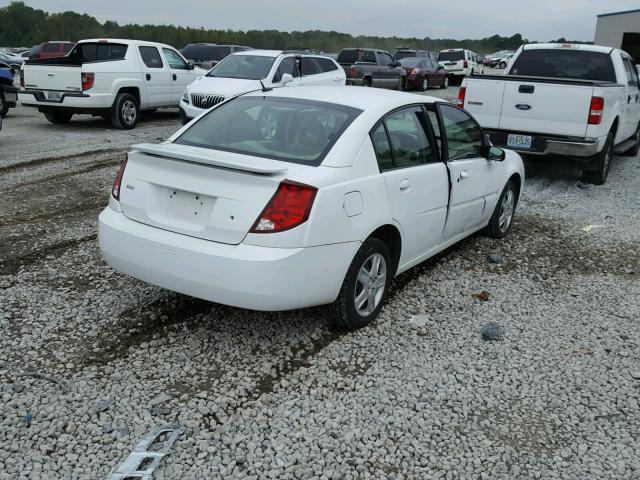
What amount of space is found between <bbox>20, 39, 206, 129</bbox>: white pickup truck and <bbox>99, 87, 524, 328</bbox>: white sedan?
8.71 meters

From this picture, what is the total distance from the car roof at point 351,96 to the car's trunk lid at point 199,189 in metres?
0.91

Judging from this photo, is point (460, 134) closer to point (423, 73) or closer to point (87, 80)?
point (87, 80)

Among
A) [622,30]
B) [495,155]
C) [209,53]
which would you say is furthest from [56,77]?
[622,30]

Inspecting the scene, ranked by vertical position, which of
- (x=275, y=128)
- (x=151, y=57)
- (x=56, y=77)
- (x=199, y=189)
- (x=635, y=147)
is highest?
(x=151, y=57)

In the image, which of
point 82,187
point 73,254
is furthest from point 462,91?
point 73,254

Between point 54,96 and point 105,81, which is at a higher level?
→ point 105,81

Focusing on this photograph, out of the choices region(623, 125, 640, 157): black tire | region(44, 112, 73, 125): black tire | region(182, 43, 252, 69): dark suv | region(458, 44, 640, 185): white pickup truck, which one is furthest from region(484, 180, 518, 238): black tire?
region(182, 43, 252, 69): dark suv

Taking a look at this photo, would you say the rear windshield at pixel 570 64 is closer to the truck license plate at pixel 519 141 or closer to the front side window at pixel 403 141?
the truck license plate at pixel 519 141

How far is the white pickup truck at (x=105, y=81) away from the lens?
1232cm

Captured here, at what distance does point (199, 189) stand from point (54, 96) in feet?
33.7

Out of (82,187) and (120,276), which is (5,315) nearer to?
(120,276)

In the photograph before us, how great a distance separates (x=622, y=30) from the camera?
143 feet

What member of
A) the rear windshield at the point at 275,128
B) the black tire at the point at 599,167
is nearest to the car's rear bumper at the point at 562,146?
the black tire at the point at 599,167

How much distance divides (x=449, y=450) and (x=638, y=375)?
61.4 inches
